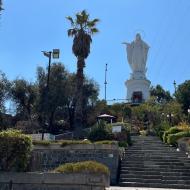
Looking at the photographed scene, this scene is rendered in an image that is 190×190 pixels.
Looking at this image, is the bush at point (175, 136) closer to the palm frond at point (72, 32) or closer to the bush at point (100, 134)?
the bush at point (100, 134)

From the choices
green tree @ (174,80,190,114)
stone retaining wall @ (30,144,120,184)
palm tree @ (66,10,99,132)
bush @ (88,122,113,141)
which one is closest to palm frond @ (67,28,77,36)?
palm tree @ (66,10,99,132)

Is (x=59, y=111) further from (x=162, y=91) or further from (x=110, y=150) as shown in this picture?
(x=162, y=91)

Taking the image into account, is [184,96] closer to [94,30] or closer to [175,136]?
[94,30]

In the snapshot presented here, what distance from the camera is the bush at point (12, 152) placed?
1648 cm

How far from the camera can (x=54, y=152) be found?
25219mm

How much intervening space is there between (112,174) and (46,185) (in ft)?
26.2

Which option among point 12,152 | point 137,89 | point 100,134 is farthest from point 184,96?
point 12,152

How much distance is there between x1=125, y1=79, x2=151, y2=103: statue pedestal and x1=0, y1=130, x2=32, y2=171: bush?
43.9m

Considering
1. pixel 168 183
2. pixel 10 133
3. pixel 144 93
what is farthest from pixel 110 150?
pixel 144 93

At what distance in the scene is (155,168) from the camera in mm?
23984

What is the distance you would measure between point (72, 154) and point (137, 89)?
3665cm

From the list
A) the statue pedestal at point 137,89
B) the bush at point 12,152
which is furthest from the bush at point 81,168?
the statue pedestal at point 137,89

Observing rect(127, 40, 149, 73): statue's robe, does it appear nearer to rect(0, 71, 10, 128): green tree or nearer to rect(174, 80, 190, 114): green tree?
rect(174, 80, 190, 114): green tree

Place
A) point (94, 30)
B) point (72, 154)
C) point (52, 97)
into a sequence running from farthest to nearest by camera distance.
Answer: point (52, 97) < point (94, 30) < point (72, 154)
